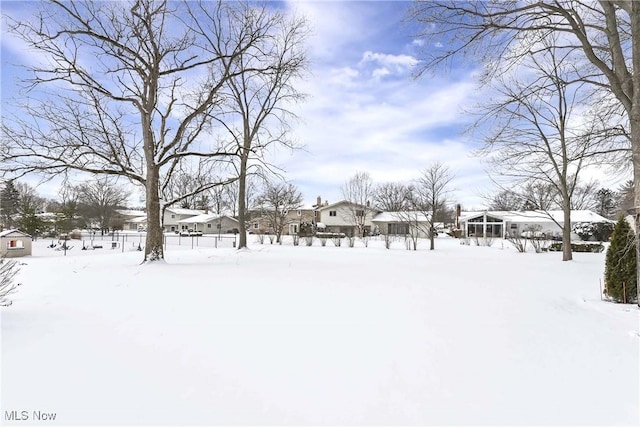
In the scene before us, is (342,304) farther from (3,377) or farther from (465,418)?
(3,377)

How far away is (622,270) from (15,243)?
3367 centimetres

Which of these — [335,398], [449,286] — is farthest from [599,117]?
[335,398]

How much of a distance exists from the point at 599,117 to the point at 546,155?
275 inches

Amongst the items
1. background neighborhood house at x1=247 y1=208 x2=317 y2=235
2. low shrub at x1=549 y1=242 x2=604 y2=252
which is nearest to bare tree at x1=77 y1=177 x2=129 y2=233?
background neighborhood house at x1=247 y1=208 x2=317 y2=235

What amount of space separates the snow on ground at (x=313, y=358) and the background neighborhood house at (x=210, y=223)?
2217 inches

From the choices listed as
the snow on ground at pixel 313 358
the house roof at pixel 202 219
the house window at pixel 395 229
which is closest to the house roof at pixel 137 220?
the house roof at pixel 202 219

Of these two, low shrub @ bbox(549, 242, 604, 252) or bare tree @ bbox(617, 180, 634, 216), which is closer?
bare tree @ bbox(617, 180, 634, 216)

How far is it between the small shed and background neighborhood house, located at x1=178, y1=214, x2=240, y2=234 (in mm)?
34188

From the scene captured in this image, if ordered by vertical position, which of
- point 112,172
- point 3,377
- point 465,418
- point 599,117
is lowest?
point 465,418

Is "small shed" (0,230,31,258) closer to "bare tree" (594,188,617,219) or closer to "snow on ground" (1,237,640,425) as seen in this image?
"snow on ground" (1,237,640,425)

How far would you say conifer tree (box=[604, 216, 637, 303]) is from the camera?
6.67m

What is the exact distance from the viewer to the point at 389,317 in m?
4.95

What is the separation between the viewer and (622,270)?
683 centimetres

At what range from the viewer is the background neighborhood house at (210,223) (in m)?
60.7
